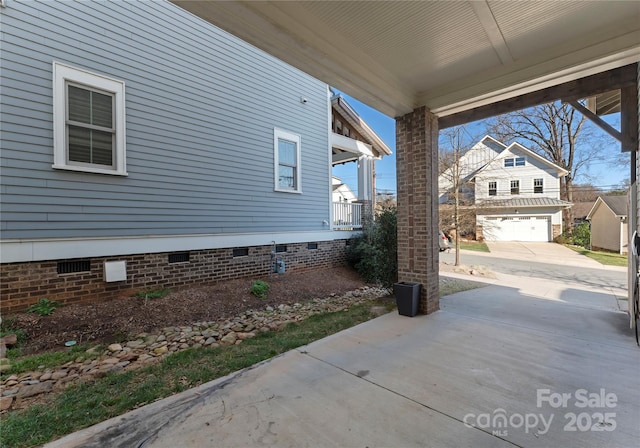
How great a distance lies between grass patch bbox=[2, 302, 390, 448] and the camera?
7.01 feet

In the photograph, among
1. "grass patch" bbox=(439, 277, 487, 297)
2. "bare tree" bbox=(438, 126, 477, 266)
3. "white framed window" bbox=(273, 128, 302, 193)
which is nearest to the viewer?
"grass patch" bbox=(439, 277, 487, 297)

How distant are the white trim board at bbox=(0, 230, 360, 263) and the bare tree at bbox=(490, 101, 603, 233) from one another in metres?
22.4

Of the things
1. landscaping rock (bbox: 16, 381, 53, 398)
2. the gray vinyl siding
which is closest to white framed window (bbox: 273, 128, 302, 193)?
the gray vinyl siding

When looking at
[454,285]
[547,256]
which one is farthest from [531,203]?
[454,285]

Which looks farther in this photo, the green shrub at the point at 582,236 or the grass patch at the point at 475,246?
the green shrub at the point at 582,236

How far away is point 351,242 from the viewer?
970cm

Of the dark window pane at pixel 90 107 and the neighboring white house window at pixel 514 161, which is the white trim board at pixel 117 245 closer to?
the dark window pane at pixel 90 107

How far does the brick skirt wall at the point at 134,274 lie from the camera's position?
4377 mm

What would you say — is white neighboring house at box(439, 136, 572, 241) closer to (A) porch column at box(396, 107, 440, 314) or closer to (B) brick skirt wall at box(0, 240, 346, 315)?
(A) porch column at box(396, 107, 440, 314)

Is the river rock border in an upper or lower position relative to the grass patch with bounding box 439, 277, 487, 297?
upper

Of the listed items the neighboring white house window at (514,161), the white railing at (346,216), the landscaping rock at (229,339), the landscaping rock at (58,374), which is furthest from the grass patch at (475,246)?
the landscaping rock at (58,374)

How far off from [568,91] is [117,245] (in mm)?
7729

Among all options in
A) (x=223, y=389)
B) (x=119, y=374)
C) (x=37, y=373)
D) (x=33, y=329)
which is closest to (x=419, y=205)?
(x=223, y=389)

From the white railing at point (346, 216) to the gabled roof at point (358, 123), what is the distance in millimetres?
2813
